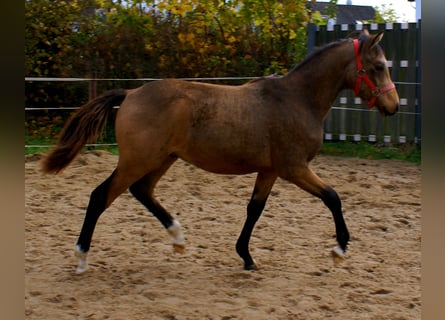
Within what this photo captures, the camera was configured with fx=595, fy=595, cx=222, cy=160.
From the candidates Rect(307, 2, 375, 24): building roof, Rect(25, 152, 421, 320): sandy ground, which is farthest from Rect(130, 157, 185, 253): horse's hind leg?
Rect(307, 2, 375, 24): building roof

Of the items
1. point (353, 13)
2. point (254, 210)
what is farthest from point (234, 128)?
point (353, 13)

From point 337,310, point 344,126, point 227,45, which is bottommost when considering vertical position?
point 337,310

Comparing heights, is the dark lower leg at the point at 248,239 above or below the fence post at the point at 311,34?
below

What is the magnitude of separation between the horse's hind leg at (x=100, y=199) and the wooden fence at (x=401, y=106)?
6134 mm

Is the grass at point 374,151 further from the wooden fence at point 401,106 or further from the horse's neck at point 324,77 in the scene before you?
the horse's neck at point 324,77

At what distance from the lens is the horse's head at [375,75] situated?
13.9ft

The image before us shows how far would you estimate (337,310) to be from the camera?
346 cm

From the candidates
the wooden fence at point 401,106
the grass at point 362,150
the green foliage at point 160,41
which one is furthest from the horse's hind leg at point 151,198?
the green foliage at point 160,41

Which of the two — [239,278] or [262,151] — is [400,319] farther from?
[262,151]

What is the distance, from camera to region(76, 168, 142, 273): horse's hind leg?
396 centimetres
